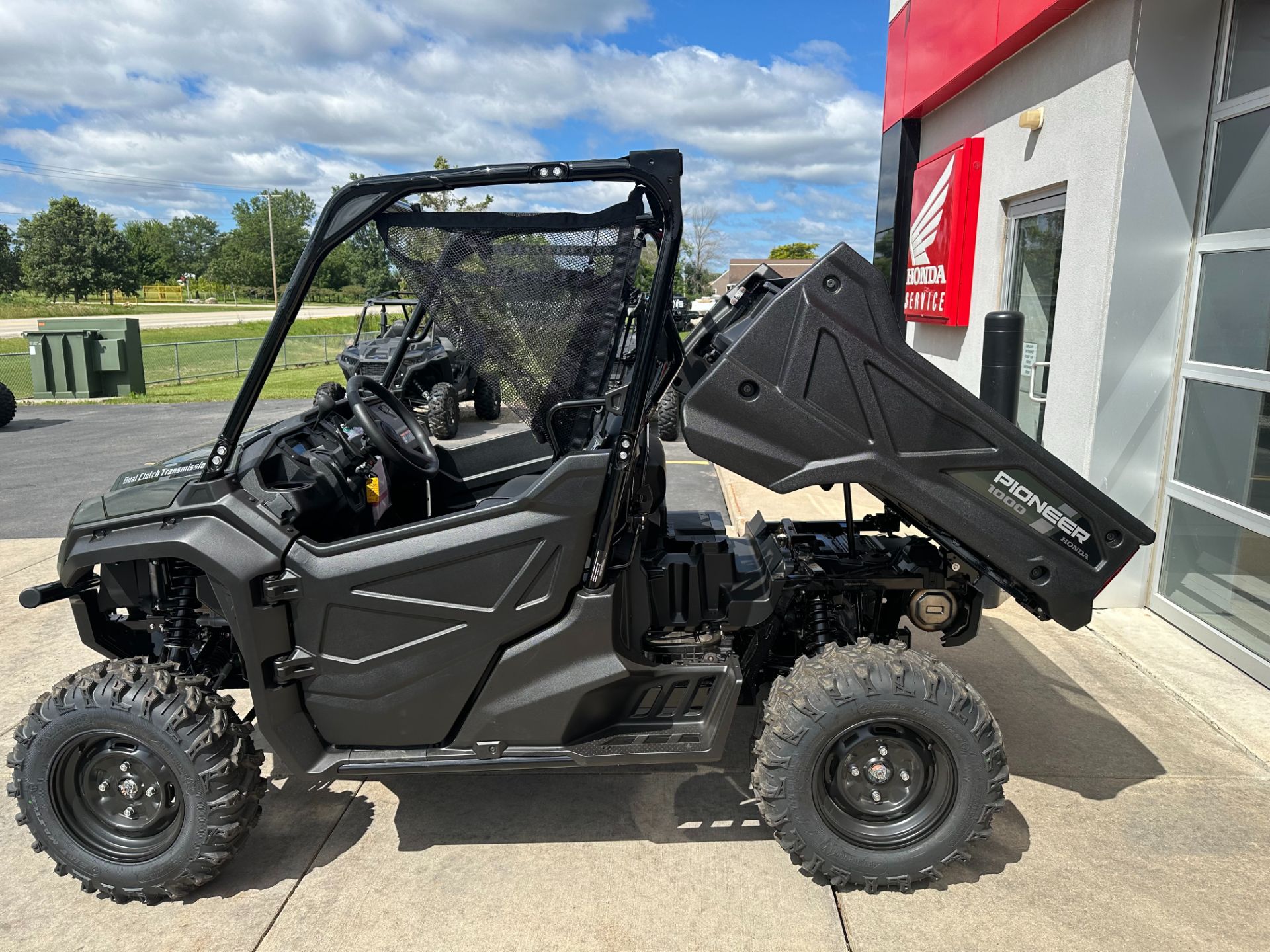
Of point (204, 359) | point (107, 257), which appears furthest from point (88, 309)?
point (204, 359)

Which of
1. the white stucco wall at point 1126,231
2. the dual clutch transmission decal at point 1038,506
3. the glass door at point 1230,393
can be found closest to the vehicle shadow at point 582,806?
the dual clutch transmission decal at point 1038,506

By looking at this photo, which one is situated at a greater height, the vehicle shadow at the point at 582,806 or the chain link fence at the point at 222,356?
the chain link fence at the point at 222,356

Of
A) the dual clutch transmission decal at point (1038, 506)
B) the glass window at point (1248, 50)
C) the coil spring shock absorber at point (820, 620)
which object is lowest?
the coil spring shock absorber at point (820, 620)

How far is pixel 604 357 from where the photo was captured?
299cm

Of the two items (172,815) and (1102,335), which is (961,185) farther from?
(172,815)

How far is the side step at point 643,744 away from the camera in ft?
9.87

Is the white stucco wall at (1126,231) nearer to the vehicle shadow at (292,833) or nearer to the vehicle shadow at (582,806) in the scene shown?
the vehicle shadow at (582,806)

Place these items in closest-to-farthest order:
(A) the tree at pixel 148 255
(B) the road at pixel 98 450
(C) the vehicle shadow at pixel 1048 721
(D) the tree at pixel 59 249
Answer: (C) the vehicle shadow at pixel 1048 721 < (B) the road at pixel 98 450 < (D) the tree at pixel 59 249 < (A) the tree at pixel 148 255

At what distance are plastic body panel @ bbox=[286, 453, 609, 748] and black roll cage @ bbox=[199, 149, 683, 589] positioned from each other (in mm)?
82

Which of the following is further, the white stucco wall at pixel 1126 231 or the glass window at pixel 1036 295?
the glass window at pixel 1036 295

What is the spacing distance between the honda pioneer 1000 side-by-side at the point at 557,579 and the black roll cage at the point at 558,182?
1 centimetres

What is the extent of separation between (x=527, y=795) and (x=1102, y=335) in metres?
4.17

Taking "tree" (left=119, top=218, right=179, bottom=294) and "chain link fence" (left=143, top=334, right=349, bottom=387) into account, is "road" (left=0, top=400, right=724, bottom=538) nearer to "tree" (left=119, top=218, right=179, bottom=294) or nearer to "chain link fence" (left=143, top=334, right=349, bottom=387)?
"chain link fence" (left=143, top=334, right=349, bottom=387)

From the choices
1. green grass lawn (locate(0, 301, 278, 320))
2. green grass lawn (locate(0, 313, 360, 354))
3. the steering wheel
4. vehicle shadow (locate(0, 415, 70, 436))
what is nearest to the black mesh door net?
the steering wheel
